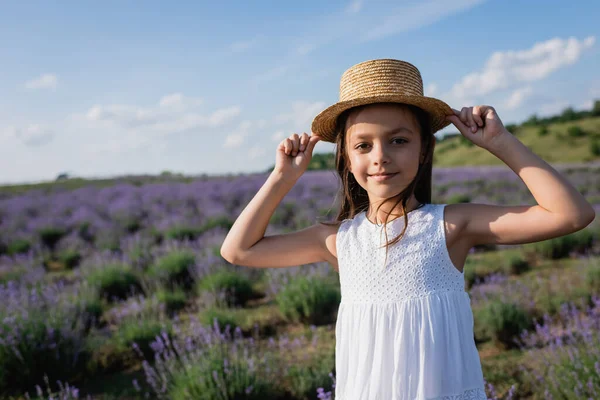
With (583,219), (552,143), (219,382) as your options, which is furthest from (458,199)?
(552,143)

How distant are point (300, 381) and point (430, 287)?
211 cm

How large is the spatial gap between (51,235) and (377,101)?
34.9ft

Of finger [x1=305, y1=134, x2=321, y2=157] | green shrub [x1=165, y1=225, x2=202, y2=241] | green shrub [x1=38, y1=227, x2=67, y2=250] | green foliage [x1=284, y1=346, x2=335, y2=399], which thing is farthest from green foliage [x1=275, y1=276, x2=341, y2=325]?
green shrub [x1=38, y1=227, x2=67, y2=250]

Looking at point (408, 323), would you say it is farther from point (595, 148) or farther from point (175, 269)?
point (595, 148)

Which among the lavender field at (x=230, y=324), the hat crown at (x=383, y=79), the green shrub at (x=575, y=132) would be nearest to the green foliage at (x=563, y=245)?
the lavender field at (x=230, y=324)

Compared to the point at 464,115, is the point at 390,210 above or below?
below

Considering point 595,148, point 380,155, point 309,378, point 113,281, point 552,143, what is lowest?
point 309,378

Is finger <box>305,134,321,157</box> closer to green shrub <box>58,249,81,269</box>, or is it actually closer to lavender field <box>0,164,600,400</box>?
lavender field <box>0,164,600,400</box>

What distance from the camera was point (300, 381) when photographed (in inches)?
144

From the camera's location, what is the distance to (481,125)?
6.07 feet

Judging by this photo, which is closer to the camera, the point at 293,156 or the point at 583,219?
the point at 583,219

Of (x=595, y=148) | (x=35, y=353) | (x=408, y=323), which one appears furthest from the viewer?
(x=595, y=148)

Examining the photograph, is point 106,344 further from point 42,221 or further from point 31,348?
point 42,221

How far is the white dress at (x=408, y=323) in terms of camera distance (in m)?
1.75
